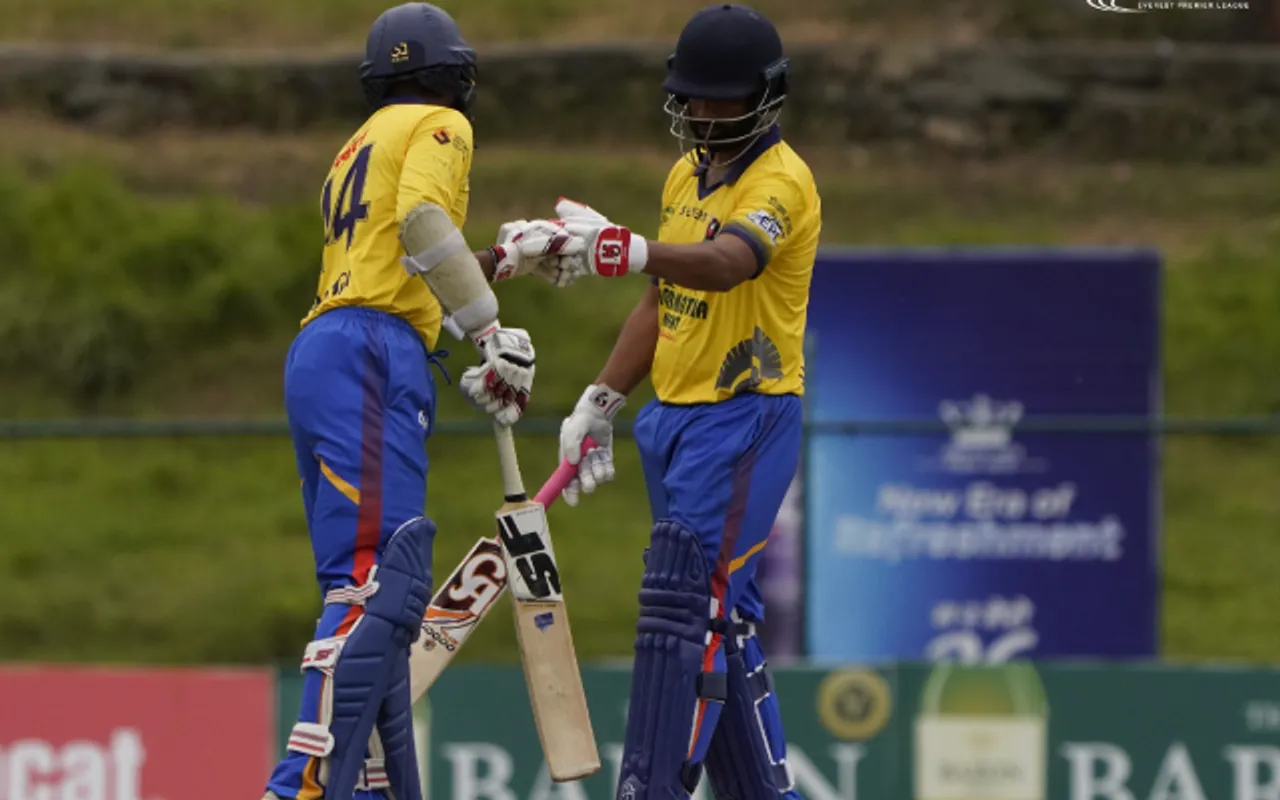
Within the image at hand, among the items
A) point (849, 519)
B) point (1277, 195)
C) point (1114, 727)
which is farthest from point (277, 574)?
point (1277, 195)

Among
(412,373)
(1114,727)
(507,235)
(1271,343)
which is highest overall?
(1271,343)

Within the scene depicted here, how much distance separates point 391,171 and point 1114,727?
3.45 m

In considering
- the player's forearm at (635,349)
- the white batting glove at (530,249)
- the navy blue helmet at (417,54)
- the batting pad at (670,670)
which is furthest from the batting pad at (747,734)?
the navy blue helmet at (417,54)

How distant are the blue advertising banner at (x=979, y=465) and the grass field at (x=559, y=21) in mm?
6860

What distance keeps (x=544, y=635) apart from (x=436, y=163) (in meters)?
1.28

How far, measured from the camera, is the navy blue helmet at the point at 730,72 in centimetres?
591

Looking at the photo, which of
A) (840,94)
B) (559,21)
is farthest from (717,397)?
(559,21)

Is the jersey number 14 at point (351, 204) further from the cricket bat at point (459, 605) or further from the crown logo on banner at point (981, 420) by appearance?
the crown logo on banner at point (981, 420)

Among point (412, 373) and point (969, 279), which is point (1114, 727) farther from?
point (412, 373)

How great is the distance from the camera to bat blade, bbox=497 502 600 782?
19.7ft

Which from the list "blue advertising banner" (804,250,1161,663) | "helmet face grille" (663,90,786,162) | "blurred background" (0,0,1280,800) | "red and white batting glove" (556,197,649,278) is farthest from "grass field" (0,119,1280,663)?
"red and white batting glove" (556,197,649,278)

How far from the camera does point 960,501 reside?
9375 millimetres

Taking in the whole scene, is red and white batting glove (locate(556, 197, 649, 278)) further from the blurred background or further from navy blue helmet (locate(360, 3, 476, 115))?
the blurred background

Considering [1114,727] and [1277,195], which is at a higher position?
[1277,195]
